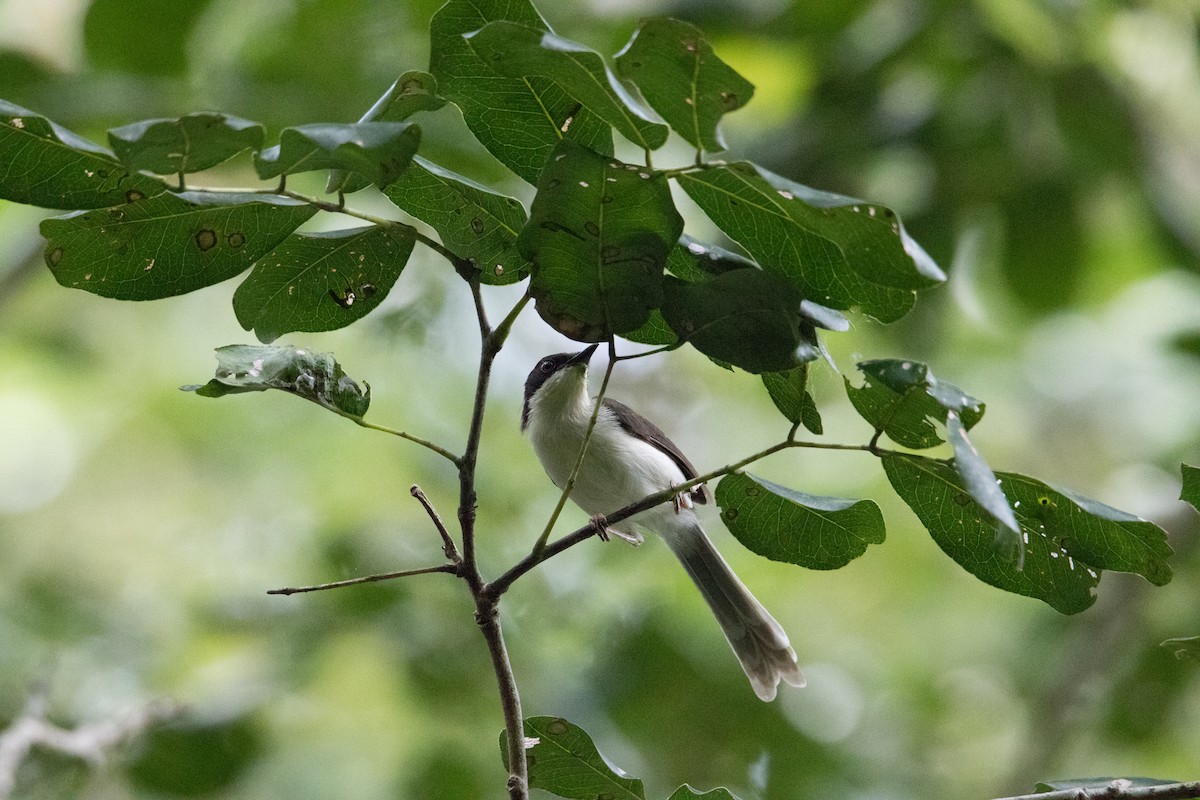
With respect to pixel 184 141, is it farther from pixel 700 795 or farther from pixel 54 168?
pixel 700 795

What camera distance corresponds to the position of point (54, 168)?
62.5 inches

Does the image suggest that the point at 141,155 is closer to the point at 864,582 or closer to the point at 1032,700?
the point at 1032,700

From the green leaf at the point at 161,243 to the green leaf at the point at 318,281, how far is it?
13cm

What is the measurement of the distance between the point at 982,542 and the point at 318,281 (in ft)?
3.94

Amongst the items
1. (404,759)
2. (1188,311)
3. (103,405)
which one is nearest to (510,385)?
(404,759)

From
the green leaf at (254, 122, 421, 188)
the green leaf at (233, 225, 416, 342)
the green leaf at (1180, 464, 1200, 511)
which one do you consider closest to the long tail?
the green leaf at (1180, 464, 1200, 511)

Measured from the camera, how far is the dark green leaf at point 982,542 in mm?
1812

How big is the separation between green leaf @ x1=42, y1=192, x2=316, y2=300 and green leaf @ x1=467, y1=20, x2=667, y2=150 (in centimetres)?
44

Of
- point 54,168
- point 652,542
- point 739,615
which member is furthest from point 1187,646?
point 652,542

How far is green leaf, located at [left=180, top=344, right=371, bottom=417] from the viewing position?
5.60ft

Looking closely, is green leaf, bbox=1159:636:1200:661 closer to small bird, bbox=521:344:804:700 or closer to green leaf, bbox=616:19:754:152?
green leaf, bbox=616:19:754:152

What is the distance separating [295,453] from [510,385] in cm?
178

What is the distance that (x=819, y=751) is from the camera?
518 centimetres

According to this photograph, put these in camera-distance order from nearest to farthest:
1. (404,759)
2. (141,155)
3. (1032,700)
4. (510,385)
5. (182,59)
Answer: (141,155) < (182,59) < (404,759) < (1032,700) < (510,385)
